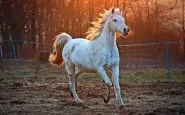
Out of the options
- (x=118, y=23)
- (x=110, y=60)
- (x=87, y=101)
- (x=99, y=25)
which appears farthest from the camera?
(x=87, y=101)

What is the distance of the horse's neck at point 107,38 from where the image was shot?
26.2 ft

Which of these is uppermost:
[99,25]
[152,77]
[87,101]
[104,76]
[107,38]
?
[99,25]

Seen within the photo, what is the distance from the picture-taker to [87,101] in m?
8.84

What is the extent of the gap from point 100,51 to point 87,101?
133 centimetres

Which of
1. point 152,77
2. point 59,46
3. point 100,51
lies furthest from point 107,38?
point 152,77

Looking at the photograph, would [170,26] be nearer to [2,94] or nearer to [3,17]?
[3,17]

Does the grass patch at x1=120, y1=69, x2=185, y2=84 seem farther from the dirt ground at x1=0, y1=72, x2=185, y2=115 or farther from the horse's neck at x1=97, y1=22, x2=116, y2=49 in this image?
the horse's neck at x1=97, y1=22, x2=116, y2=49

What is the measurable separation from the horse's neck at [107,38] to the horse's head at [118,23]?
108 mm

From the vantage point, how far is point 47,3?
31422 millimetres

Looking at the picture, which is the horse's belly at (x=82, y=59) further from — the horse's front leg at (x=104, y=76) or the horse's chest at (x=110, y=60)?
the horse's chest at (x=110, y=60)

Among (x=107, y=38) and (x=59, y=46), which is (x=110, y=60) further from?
(x=59, y=46)

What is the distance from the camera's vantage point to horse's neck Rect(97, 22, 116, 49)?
7974 mm

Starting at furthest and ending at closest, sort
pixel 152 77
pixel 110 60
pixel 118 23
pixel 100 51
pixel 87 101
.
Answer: pixel 152 77 → pixel 87 101 → pixel 100 51 → pixel 118 23 → pixel 110 60

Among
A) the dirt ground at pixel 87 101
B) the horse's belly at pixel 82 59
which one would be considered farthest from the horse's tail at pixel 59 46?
Answer: the horse's belly at pixel 82 59
